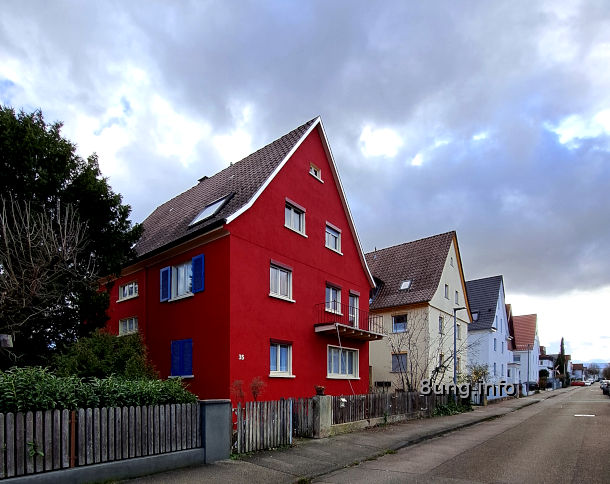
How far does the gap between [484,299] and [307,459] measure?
3637 centimetres

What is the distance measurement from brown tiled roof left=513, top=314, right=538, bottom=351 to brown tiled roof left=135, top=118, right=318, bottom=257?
172 feet

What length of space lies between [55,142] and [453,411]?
1926 cm

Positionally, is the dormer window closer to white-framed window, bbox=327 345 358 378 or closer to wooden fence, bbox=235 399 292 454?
white-framed window, bbox=327 345 358 378

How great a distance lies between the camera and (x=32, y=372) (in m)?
8.30

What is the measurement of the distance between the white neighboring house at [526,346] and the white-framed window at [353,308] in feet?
148

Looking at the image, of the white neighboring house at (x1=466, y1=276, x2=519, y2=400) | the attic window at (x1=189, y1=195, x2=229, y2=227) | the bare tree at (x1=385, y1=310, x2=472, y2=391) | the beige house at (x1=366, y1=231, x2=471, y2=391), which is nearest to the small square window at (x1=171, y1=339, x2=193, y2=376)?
the attic window at (x1=189, y1=195, x2=229, y2=227)

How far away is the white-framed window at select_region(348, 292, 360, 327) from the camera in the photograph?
21750mm

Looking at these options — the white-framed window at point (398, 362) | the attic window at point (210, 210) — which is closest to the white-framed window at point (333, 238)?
the attic window at point (210, 210)

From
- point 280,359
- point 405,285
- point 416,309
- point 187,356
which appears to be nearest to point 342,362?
point 280,359

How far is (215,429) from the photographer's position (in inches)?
410

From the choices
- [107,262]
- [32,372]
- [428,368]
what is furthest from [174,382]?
[428,368]

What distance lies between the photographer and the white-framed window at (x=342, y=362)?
1988cm

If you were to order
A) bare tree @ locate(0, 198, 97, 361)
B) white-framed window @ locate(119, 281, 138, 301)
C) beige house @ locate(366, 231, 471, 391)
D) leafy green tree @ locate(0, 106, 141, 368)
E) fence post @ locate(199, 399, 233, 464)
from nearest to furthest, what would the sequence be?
fence post @ locate(199, 399, 233, 464)
bare tree @ locate(0, 198, 97, 361)
leafy green tree @ locate(0, 106, 141, 368)
white-framed window @ locate(119, 281, 138, 301)
beige house @ locate(366, 231, 471, 391)

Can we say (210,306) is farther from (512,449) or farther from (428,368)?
(428,368)
